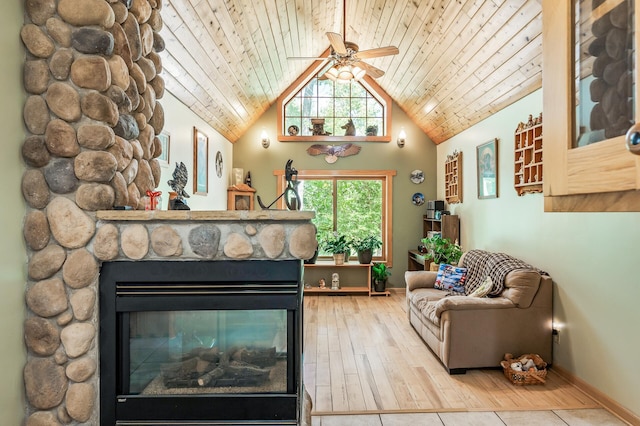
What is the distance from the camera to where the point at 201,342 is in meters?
2.15

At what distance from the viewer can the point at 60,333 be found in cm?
203

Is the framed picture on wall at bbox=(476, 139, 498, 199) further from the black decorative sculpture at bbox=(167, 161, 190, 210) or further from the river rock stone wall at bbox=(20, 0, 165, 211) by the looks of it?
the river rock stone wall at bbox=(20, 0, 165, 211)

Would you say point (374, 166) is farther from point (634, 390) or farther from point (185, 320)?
point (185, 320)

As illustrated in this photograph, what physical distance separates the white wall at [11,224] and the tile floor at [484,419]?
1.64 metres

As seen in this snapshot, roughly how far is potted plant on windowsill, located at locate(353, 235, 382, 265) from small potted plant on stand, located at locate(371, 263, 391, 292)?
0.58ft

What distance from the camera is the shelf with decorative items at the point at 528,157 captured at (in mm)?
3745

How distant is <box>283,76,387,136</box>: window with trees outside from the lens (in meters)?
7.25

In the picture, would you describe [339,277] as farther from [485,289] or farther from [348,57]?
[348,57]

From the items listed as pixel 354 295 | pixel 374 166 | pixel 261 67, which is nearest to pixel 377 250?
pixel 354 295

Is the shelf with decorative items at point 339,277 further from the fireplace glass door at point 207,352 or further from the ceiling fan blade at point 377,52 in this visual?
the fireplace glass door at point 207,352

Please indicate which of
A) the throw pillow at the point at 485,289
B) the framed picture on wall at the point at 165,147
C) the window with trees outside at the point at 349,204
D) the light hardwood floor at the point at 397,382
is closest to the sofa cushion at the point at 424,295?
the light hardwood floor at the point at 397,382

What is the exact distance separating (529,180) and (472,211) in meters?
1.70

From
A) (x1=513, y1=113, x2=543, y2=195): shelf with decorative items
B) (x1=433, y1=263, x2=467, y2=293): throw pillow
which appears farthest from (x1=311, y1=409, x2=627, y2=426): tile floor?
(x1=433, y1=263, x2=467, y2=293): throw pillow

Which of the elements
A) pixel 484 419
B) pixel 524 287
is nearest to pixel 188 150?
pixel 524 287
